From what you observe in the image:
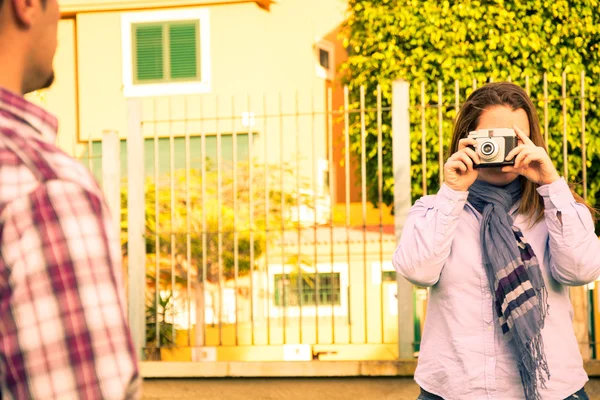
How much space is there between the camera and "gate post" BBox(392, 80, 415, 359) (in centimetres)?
609

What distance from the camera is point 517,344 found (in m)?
2.47

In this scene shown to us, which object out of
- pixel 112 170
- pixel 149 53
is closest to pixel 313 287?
pixel 112 170

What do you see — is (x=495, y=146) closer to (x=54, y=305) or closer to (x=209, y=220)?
(x=54, y=305)

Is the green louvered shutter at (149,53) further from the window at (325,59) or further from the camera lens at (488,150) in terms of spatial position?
the camera lens at (488,150)

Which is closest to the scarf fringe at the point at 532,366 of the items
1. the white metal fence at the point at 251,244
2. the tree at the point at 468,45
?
the white metal fence at the point at 251,244

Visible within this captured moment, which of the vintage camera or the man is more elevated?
the vintage camera

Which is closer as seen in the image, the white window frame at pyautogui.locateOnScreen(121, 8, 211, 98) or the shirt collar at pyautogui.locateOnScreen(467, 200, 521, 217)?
the shirt collar at pyautogui.locateOnScreen(467, 200, 521, 217)

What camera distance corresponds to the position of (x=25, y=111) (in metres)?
1.05

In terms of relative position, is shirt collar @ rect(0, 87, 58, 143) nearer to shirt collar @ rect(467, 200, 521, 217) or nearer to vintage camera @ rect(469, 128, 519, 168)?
vintage camera @ rect(469, 128, 519, 168)

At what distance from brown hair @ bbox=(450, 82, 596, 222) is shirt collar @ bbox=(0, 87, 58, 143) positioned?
1829mm

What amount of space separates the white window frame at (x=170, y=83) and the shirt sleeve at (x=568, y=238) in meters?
14.8

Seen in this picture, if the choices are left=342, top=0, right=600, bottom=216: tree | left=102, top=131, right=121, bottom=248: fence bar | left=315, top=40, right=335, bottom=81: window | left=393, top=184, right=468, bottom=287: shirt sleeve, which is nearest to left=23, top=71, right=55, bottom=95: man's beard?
left=393, top=184, right=468, bottom=287: shirt sleeve

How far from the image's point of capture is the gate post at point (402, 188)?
6090 millimetres

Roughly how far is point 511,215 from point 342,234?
475cm
